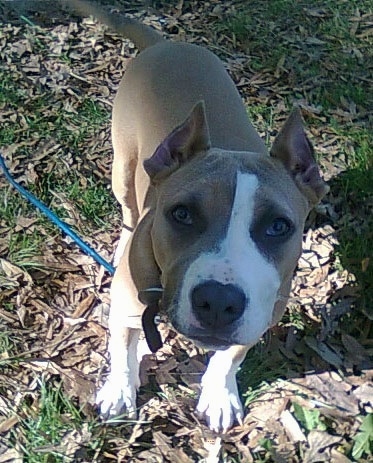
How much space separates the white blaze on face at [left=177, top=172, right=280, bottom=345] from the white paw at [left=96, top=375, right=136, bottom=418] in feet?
3.68

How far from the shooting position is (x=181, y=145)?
3.34 meters

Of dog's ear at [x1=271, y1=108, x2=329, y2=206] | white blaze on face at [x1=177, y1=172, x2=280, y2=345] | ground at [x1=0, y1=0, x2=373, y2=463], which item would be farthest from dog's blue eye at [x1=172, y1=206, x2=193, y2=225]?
ground at [x1=0, y1=0, x2=373, y2=463]

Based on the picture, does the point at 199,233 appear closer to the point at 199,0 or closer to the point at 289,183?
the point at 289,183

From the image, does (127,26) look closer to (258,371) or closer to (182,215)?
(182,215)

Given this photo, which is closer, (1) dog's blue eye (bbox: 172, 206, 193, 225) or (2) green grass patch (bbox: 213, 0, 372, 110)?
(1) dog's blue eye (bbox: 172, 206, 193, 225)

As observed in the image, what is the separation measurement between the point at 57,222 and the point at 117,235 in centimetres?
39

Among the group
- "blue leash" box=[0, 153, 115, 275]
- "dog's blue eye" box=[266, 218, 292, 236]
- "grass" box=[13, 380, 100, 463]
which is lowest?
"grass" box=[13, 380, 100, 463]

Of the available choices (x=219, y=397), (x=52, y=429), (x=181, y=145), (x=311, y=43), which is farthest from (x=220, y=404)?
(x=311, y=43)

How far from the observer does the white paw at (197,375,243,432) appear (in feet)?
12.8

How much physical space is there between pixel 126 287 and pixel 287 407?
1.12 m

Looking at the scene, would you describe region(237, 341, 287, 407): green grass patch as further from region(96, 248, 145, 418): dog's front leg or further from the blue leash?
the blue leash

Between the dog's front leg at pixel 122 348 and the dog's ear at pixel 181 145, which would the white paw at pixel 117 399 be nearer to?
the dog's front leg at pixel 122 348

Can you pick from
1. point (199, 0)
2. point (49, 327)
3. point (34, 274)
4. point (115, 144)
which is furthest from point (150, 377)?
point (199, 0)

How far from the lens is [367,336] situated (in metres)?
4.38
